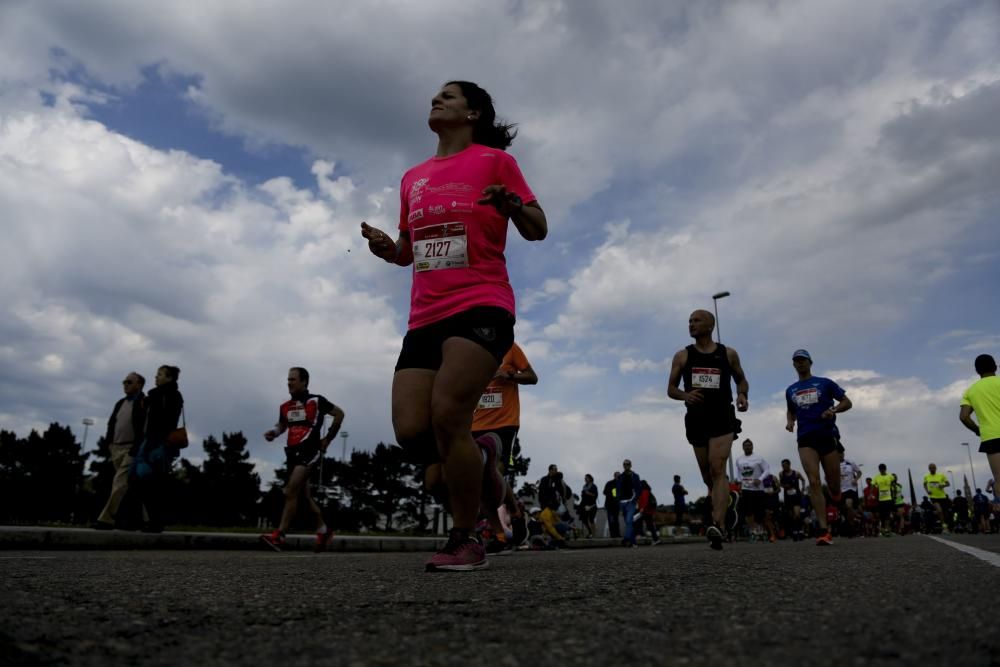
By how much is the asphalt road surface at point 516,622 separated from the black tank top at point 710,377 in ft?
14.0

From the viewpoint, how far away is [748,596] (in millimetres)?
2217

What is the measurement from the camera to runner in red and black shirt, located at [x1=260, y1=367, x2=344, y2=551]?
339 inches

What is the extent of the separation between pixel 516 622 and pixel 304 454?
7.32 metres

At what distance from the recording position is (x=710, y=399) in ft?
23.4

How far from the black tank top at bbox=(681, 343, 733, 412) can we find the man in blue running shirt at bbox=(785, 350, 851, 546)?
1.99 meters

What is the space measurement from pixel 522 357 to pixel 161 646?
615cm

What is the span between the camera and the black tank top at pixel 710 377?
7.12 meters

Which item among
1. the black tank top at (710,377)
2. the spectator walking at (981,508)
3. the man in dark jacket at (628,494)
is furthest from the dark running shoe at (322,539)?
the spectator walking at (981,508)

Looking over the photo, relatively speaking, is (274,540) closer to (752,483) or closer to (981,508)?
(752,483)

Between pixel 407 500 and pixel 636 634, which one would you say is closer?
pixel 636 634

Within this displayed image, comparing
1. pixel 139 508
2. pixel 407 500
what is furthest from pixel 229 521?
pixel 139 508

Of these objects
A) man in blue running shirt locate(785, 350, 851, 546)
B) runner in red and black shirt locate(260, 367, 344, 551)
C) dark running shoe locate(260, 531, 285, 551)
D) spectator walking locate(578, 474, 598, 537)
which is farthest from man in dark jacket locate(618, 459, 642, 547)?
dark running shoe locate(260, 531, 285, 551)

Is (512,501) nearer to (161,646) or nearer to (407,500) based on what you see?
(161,646)

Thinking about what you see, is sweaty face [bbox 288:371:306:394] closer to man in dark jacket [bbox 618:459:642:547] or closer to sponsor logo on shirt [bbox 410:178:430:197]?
sponsor logo on shirt [bbox 410:178:430:197]
